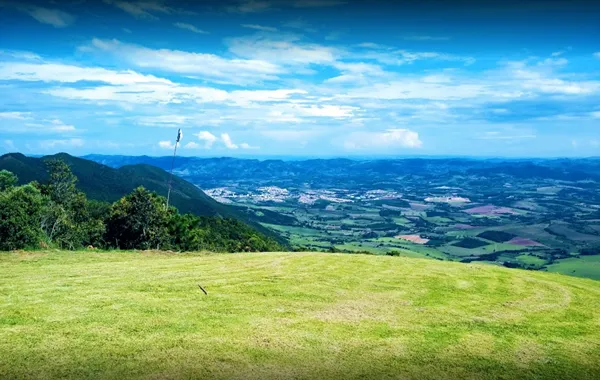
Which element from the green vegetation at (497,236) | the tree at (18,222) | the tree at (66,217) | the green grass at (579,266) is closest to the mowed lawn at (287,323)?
the tree at (18,222)

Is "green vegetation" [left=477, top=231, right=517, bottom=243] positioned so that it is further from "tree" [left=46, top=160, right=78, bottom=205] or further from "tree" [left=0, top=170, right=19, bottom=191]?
"tree" [left=0, top=170, right=19, bottom=191]

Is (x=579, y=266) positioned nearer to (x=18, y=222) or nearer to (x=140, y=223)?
(x=140, y=223)

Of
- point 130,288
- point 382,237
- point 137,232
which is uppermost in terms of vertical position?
point 130,288

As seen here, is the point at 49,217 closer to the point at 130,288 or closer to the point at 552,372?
the point at 130,288

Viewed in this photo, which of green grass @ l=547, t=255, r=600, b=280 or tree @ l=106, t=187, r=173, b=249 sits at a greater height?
tree @ l=106, t=187, r=173, b=249

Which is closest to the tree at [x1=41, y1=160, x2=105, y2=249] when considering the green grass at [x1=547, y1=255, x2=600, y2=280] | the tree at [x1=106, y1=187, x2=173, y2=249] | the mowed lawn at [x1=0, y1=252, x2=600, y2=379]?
the tree at [x1=106, y1=187, x2=173, y2=249]

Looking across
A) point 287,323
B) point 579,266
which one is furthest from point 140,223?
point 579,266

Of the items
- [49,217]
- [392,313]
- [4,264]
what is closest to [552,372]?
→ [392,313]
